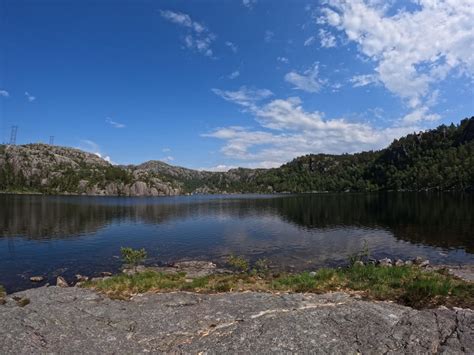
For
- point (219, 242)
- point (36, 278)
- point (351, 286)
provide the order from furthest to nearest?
point (219, 242), point (36, 278), point (351, 286)

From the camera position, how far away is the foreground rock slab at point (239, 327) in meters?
14.9

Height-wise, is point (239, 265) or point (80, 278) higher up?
point (239, 265)

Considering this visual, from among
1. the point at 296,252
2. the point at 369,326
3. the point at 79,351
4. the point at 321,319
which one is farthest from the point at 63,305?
the point at 296,252

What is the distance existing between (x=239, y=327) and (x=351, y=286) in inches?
446

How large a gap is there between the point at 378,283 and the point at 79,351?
19.5 meters

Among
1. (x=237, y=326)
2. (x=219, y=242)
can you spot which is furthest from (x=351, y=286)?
(x=219, y=242)

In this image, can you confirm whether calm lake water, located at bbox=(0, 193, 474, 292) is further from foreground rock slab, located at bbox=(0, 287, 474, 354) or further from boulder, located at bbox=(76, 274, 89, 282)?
foreground rock slab, located at bbox=(0, 287, 474, 354)

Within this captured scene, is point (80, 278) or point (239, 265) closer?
point (80, 278)

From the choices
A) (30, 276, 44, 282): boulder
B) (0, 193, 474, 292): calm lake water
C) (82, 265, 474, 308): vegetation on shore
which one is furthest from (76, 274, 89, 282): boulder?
(82, 265, 474, 308): vegetation on shore

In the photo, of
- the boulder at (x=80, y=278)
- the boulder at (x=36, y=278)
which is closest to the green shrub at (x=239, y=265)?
the boulder at (x=80, y=278)

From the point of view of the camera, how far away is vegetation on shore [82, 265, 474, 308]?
20.8 m

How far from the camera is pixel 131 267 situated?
151 feet

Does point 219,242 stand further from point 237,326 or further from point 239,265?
point 237,326

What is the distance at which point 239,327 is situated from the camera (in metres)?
16.9
